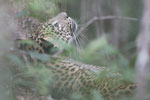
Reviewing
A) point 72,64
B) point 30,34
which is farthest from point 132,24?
point 72,64

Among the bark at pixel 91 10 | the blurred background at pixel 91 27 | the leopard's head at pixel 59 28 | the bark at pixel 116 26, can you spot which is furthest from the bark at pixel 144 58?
the bark at pixel 116 26

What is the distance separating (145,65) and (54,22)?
2515 millimetres

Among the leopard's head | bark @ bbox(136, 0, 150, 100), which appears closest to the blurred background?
bark @ bbox(136, 0, 150, 100)

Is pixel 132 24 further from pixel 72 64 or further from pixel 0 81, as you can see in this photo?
pixel 0 81

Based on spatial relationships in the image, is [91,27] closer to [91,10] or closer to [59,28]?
[91,10]

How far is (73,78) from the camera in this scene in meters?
5.07

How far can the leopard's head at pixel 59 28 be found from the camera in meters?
5.83

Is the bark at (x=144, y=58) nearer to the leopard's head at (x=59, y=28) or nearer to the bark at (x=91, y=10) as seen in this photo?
the leopard's head at (x=59, y=28)

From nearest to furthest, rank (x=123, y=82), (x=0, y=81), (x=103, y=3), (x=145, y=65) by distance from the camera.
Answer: (x=145, y=65)
(x=0, y=81)
(x=123, y=82)
(x=103, y=3)

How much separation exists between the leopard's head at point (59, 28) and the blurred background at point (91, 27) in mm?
111

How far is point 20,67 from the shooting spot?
432cm

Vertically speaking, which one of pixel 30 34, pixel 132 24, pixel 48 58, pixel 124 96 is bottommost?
pixel 124 96

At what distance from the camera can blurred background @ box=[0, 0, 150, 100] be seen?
4.06 metres

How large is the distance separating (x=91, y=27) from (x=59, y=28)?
2814 millimetres
